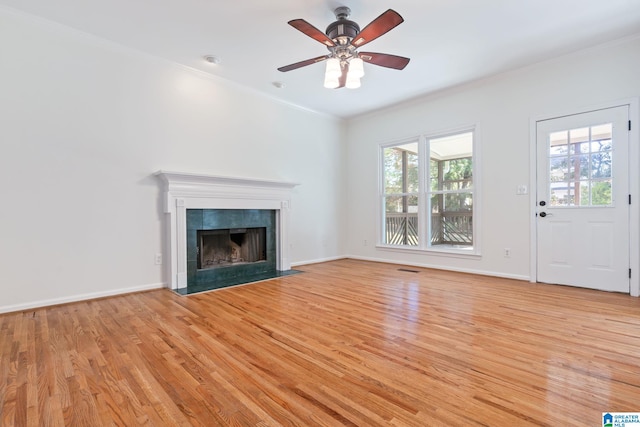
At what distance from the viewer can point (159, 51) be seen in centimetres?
354

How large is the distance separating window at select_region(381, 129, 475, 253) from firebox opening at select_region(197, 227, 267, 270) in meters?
2.34

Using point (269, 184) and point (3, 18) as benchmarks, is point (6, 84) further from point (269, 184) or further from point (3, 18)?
point (269, 184)

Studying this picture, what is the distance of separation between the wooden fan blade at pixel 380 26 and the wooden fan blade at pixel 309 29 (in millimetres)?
255

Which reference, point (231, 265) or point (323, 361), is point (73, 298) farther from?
point (323, 361)

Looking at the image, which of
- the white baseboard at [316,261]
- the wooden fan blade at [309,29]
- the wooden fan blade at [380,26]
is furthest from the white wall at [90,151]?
the wooden fan blade at [380,26]

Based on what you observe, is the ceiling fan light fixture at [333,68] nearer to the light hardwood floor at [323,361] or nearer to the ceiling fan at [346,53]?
the ceiling fan at [346,53]

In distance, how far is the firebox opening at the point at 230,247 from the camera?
4.16 metres

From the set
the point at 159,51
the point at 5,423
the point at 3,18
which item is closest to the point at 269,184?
the point at 159,51

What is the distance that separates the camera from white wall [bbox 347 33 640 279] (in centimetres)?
347

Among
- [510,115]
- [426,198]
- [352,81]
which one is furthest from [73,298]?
[510,115]

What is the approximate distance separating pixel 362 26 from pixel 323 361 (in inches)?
121

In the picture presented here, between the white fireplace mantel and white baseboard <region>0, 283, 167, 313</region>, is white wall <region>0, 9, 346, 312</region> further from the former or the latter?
the white fireplace mantel

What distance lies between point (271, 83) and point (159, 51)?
1.45 meters

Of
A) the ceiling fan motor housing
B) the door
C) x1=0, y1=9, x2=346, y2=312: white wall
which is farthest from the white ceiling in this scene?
the door
